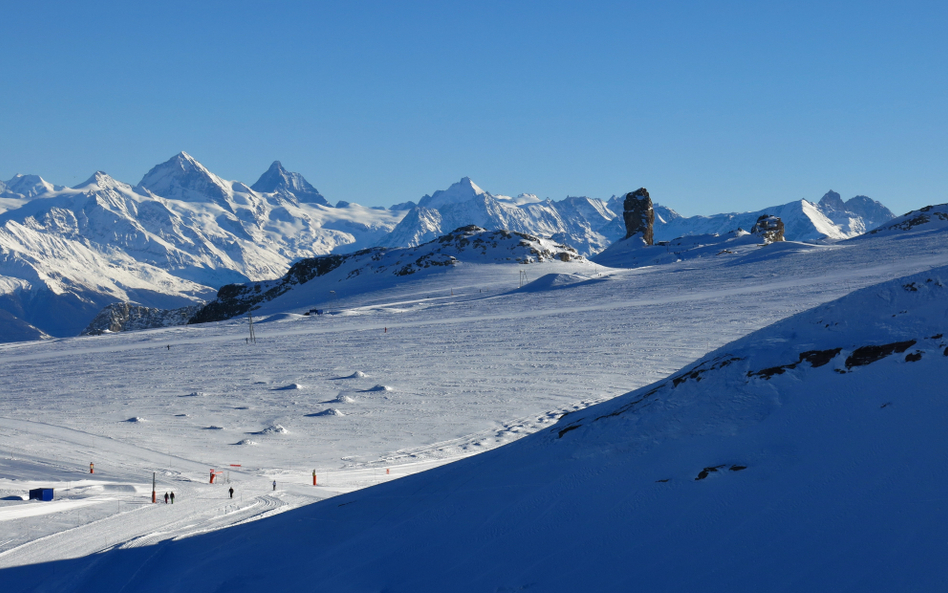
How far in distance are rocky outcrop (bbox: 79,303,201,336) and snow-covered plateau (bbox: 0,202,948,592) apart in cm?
10092

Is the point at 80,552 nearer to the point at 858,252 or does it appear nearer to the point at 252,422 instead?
the point at 252,422

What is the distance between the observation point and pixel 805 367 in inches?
487

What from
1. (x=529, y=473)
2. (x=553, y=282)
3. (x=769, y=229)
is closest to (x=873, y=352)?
(x=529, y=473)

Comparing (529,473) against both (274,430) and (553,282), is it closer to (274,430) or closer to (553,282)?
(274,430)

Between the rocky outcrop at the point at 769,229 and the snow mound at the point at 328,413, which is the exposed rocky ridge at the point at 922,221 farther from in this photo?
the snow mound at the point at 328,413

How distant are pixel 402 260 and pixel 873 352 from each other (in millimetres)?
107711

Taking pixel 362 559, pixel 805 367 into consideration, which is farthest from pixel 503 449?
pixel 805 367

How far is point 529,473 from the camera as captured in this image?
44.4ft

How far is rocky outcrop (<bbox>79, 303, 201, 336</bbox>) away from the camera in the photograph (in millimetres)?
135375

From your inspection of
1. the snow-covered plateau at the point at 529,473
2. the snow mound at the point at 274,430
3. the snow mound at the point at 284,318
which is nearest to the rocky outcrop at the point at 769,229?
the snow mound at the point at 284,318

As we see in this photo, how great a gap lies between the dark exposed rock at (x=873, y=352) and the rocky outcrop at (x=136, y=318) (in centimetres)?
13475

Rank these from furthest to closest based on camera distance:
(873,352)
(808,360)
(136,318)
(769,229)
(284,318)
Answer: (136,318), (769,229), (284,318), (808,360), (873,352)

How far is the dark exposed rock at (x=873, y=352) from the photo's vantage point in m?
11.6

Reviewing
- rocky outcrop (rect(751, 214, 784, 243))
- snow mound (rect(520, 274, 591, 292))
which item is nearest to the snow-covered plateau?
snow mound (rect(520, 274, 591, 292))
